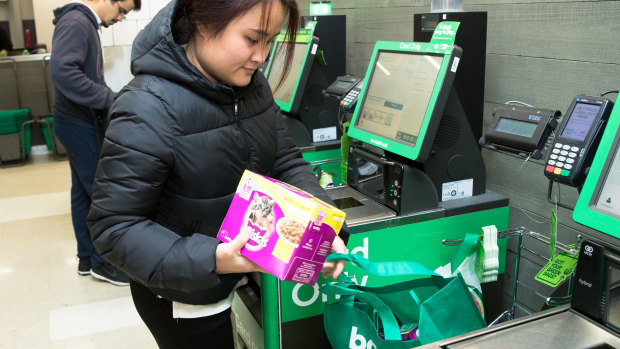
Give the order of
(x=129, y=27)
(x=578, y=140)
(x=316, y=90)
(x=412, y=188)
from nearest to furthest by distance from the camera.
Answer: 1. (x=578, y=140)
2. (x=412, y=188)
3. (x=316, y=90)
4. (x=129, y=27)

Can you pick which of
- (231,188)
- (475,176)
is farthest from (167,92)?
(475,176)

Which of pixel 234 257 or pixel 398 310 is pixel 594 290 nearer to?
pixel 398 310

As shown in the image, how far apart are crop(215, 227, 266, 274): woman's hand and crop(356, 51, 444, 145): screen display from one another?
0.87 meters

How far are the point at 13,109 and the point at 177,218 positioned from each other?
606 centimetres

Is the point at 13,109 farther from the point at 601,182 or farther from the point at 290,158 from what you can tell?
the point at 601,182

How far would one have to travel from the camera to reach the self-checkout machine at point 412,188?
74.5 inches

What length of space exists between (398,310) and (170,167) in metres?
0.87

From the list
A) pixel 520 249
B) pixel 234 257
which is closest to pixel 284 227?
pixel 234 257

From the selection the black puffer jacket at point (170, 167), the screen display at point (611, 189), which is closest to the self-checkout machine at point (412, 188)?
the black puffer jacket at point (170, 167)

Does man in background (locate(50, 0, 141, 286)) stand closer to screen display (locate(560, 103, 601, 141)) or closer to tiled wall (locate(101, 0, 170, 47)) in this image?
tiled wall (locate(101, 0, 170, 47))

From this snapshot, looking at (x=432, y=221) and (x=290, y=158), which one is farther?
(x=432, y=221)

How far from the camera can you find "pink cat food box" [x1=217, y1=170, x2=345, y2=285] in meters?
1.19

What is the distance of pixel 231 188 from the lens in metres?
1.41

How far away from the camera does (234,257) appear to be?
125 centimetres
